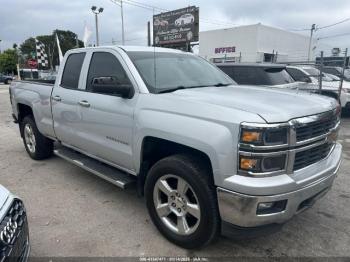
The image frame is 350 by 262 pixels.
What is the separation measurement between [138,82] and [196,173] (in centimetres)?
120

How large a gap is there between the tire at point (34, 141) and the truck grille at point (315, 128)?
4361 millimetres

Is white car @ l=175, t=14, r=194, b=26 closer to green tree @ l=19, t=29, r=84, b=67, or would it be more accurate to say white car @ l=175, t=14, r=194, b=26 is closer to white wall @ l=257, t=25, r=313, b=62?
white wall @ l=257, t=25, r=313, b=62

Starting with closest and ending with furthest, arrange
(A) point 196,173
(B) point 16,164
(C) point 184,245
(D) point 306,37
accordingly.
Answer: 1. (A) point 196,173
2. (C) point 184,245
3. (B) point 16,164
4. (D) point 306,37

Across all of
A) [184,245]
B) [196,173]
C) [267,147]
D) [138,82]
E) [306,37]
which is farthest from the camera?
[306,37]

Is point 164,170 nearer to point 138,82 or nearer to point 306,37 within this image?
point 138,82

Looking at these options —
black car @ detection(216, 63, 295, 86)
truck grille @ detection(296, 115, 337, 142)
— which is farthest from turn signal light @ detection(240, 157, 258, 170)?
black car @ detection(216, 63, 295, 86)

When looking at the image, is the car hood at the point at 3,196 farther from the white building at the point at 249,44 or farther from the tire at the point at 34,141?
the white building at the point at 249,44

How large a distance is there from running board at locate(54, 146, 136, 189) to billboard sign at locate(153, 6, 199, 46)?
22.8m

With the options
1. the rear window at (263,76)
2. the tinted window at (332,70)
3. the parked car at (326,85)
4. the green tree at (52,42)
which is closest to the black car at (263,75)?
the rear window at (263,76)

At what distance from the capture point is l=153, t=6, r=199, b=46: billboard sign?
27.0m

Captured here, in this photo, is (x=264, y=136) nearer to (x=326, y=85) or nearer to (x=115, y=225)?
(x=115, y=225)

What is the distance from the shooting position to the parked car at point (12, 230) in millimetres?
1980

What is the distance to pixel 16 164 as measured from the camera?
564cm

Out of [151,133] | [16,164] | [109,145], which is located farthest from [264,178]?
[16,164]
